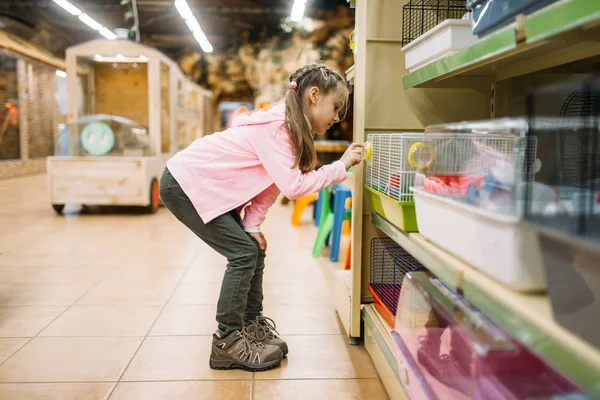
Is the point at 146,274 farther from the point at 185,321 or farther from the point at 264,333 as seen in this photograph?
the point at 264,333

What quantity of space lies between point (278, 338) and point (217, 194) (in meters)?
0.68

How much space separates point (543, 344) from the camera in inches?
32.9

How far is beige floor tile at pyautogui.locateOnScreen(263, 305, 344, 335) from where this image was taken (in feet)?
7.97

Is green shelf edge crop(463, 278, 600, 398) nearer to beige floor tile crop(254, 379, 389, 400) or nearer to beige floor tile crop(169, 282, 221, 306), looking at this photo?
beige floor tile crop(254, 379, 389, 400)

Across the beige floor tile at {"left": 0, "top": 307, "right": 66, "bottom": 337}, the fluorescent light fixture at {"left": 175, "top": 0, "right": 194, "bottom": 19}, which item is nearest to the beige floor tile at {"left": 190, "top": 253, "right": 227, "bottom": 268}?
the beige floor tile at {"left": 0, "top": 307, "right": 66, "bottom": 337}

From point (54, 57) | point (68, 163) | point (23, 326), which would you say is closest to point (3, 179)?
point (54, 57)

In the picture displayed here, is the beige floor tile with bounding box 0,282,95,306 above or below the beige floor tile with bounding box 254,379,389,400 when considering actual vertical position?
above

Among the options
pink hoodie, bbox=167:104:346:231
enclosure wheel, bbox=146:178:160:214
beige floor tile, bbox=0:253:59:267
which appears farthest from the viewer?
enclosure wheel, bbox=146:178:160:214

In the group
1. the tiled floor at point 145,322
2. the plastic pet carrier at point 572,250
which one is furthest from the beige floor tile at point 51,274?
the plastic pet carrier at point 572,250

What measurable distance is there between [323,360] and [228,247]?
0.59 m

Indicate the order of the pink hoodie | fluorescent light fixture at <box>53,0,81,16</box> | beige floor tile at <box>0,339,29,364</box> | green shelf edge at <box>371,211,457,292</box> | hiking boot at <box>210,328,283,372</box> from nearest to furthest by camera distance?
green shelf edge at <box>371,211,457,292</box>
the pink hoodie
hiking boot at <box>210,328,283,372</box>
beige floor tile at <box>0,339,29,364</box>
fluorescent light fixture at <box>53,0,81,16</box>

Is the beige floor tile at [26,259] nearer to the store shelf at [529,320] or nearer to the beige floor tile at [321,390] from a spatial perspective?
the beige floor tile at [321,390]

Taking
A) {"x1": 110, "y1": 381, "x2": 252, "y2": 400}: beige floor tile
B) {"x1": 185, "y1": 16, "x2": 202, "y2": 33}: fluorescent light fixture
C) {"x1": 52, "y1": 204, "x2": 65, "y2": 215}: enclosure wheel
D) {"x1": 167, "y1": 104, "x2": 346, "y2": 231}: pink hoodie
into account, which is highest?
{"x1": 185, "y1": 16, "x2": 202, "y2": 33}: fluorescent light fixture

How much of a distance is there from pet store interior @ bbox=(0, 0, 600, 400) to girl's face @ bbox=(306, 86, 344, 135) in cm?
14
